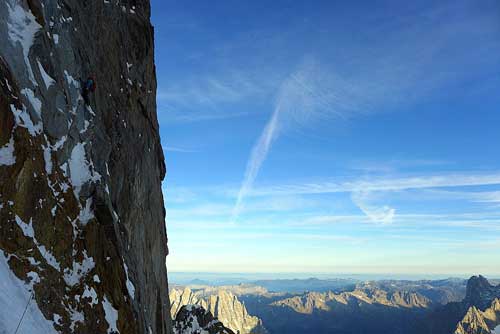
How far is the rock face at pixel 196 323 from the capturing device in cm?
7629

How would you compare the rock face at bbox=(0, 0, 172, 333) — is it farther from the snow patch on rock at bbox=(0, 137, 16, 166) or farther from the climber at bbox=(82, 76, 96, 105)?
the climber at bbox=(82, 76, 96, 105)

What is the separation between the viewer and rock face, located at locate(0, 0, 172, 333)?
58.7 feet

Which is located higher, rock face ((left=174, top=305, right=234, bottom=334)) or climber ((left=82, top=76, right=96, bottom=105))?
climber ((left=82, top=76, right=96, bottom=105))

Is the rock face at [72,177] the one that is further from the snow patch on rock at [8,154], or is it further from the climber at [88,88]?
the climber at [88,88]

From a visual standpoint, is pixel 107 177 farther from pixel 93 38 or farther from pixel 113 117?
pixel 93 38

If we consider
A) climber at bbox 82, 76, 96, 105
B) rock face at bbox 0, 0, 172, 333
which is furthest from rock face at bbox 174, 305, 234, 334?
climber at bbox 82, 76, 96, 105

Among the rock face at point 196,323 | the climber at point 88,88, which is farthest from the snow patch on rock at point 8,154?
the rock face at point 196,323

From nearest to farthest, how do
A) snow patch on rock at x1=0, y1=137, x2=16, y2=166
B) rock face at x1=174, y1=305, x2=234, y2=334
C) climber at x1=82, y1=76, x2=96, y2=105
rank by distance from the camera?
snow patch on rock at x1=0, y1=137, x2=16, y2=166, climber at x1=82, y1=76, x2=96, y2=105, rock face at x1=174, y1=305, x2=234, y2=334

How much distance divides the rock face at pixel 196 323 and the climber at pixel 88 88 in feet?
197

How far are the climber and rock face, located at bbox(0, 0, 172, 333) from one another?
17.3 inches

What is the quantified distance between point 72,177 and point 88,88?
21.8ft

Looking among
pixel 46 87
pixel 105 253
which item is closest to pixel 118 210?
pixel 105 253

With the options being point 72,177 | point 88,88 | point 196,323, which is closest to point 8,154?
point 72,177

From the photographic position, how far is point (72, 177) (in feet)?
77.1
